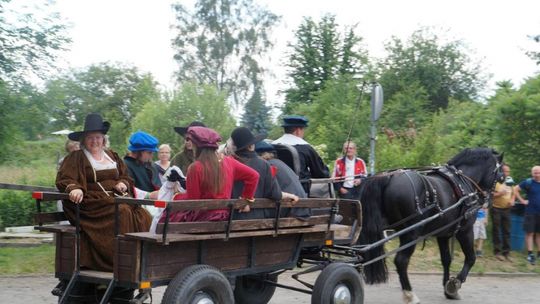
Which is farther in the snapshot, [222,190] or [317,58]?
[317,58]

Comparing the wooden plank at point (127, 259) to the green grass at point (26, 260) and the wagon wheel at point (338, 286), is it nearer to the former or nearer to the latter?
the wagon wheel at point (338, 286)

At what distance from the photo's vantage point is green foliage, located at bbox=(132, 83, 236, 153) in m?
24.7

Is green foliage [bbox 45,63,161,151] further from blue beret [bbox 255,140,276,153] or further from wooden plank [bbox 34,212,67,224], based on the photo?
wooden plank [bbox 34,212,67,224]

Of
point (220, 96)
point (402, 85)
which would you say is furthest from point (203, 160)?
point (402, 85)

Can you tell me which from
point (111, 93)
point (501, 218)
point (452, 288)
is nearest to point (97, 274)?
point (452, 288)

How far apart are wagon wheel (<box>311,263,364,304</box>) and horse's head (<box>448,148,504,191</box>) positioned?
3.12m

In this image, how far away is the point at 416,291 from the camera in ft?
28.3

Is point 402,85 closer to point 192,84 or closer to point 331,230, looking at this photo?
point 192,84

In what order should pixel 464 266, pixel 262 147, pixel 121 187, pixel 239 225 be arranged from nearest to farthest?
pixel 239 225 → pixel 121 187 → pixel 262 147 → pixel 464 266

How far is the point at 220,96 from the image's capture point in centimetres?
2698

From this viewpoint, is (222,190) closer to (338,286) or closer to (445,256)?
(338,286)

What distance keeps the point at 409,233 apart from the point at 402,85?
75.0 feet

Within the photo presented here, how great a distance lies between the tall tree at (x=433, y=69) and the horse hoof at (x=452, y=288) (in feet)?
77.8

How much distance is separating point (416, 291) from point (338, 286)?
9.88 feet
